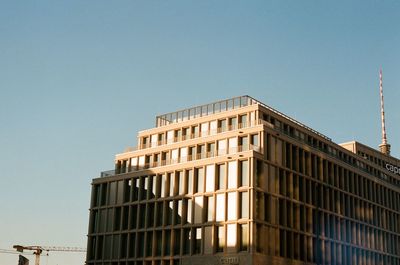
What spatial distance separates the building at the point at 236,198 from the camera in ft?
281

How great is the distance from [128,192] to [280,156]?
2725 centimetres

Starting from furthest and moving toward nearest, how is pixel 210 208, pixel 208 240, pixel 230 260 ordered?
pixel 210 208 < pixel 208 240 < pixel 230 260

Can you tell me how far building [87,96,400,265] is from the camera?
85.5 metres

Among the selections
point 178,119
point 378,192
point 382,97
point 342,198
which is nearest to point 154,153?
point 178,119

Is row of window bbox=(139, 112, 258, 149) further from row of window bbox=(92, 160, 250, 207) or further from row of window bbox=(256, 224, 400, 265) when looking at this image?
row of window bbox=(256, 224, 400, 265)

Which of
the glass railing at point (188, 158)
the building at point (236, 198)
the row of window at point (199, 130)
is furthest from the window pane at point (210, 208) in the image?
the row of window at point (199, 130)

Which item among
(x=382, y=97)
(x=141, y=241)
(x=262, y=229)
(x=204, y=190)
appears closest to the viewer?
(x=262, y=229)

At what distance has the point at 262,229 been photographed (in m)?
83.8

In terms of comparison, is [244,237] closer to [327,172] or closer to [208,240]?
[208,240]

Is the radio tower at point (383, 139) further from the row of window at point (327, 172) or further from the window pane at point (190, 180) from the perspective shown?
the window pane at point (190, 180)

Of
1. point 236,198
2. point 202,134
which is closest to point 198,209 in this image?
point 236,198

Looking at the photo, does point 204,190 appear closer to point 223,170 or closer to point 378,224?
point 223,170

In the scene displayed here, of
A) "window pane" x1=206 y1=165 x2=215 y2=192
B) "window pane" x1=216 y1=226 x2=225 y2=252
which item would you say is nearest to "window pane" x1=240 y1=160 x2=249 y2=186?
"window pane" x1=206 y1=165 x2=215 y2=192

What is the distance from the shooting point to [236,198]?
8525cm
